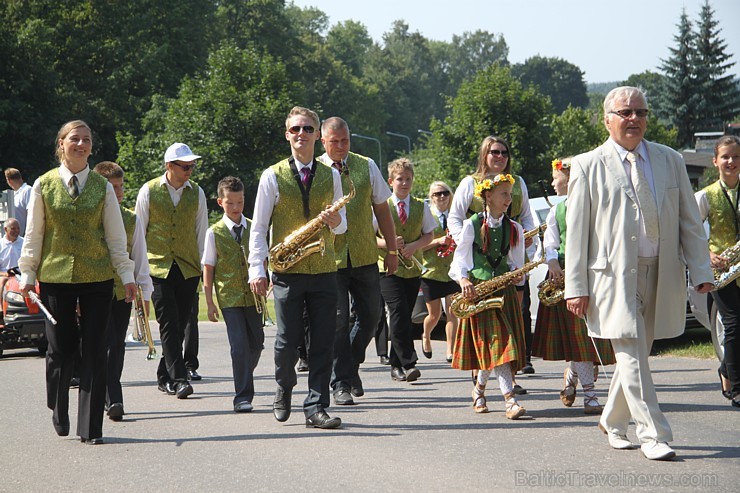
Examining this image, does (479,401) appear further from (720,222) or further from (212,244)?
(212,244)

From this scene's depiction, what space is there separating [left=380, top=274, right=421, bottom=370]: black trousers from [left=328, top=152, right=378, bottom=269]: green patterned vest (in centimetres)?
188

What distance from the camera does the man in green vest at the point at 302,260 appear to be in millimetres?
8273

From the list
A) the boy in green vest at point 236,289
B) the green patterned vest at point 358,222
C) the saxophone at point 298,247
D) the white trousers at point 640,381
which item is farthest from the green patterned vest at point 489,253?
the white trousers at point 640,381

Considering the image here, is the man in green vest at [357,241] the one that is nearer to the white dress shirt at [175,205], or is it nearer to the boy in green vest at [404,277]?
the boy in green vest at [404,277]

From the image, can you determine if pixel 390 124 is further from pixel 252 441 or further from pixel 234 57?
pixel 252 441

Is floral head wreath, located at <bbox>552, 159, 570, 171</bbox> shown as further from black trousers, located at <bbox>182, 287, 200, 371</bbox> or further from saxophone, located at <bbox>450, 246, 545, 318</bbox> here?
black trousers, located at <bbox>182, 287, 200, 371</bbox>

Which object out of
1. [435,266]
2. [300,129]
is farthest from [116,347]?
[435,266]

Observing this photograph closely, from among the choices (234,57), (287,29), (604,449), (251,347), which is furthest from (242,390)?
(287,29)

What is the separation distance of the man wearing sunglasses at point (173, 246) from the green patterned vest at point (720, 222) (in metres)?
4.62

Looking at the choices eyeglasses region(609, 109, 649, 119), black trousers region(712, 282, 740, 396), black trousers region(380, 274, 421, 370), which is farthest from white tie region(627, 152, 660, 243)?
black trousers region(380, 274, 421, 370)

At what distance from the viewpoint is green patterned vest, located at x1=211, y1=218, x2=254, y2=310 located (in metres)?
9.89

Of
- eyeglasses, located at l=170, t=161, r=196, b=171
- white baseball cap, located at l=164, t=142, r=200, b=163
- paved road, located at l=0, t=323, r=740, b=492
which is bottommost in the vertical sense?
paved road, located at l=0, t=323, r=740, b=492

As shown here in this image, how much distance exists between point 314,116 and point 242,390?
2.54m

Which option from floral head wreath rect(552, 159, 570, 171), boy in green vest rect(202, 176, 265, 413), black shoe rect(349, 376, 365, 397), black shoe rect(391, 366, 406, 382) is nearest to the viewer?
boy in green vest rect(202, 176, 265, 413)
